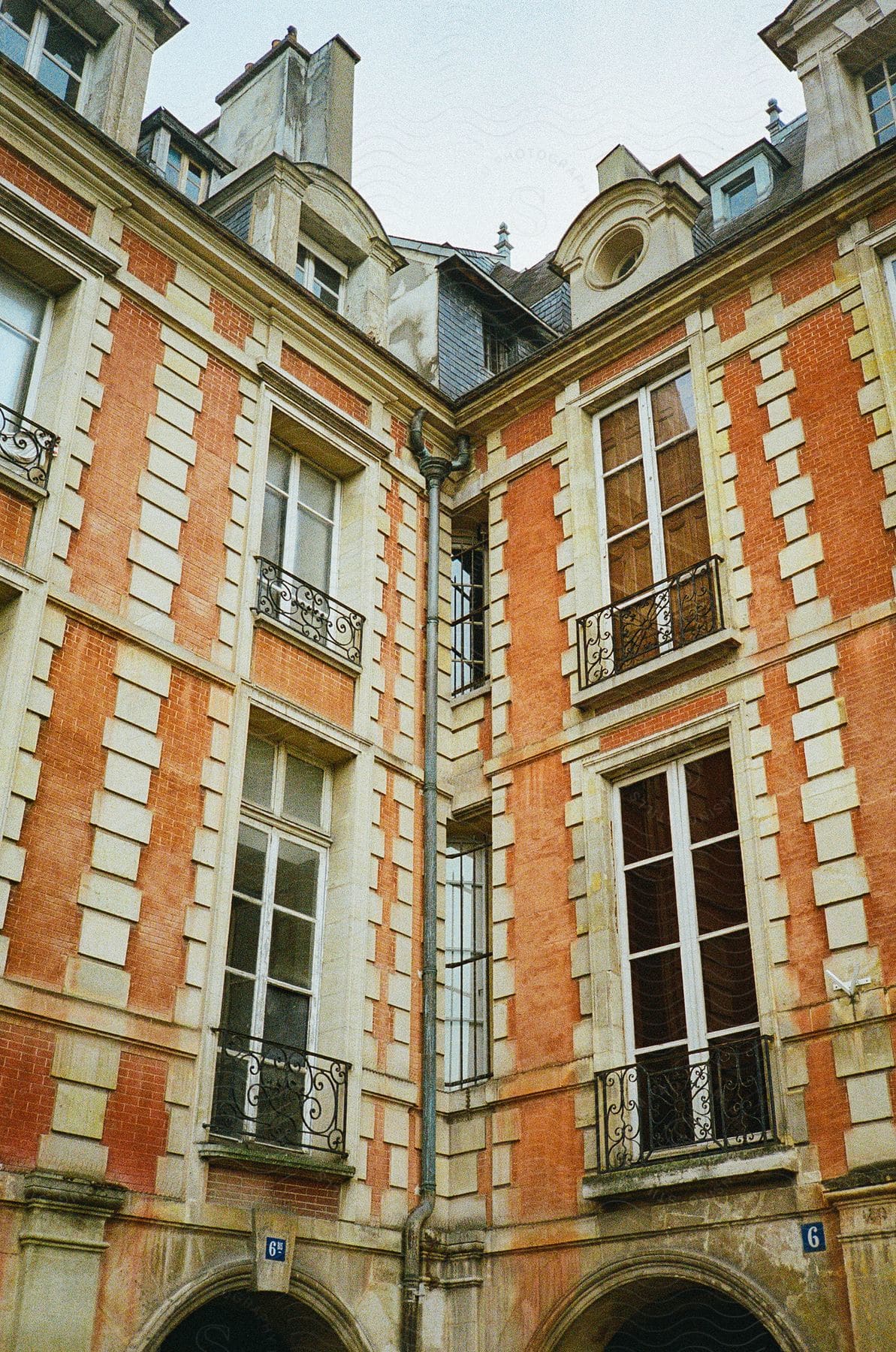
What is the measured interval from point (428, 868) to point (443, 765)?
40.6 inches

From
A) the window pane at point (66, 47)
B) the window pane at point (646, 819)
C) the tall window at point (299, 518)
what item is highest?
the window pane at point (66, 47)

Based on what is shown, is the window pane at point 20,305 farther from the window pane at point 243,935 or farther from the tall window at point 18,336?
the window pane at point 243,935

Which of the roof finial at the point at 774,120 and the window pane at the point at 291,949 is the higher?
the roof finial at the point at 774,120

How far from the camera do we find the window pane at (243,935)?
28.4 feet

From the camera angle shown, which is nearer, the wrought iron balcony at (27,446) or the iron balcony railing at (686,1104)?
the iron balcony railing at (686,1104)

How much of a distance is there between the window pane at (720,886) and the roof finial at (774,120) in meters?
9.81

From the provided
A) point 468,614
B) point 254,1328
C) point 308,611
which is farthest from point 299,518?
point 254,1328

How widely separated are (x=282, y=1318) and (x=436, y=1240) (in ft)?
3.54

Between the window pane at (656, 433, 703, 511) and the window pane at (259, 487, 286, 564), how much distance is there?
9.54 feet

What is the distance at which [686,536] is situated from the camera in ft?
32.9

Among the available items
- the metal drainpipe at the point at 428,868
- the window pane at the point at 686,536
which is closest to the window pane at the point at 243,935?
the metal drainpipe at the point at 428,868

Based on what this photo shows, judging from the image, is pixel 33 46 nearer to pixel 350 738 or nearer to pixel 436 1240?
pixel 350 738

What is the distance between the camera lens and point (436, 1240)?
8703 millimetres

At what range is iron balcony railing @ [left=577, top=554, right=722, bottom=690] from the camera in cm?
945
